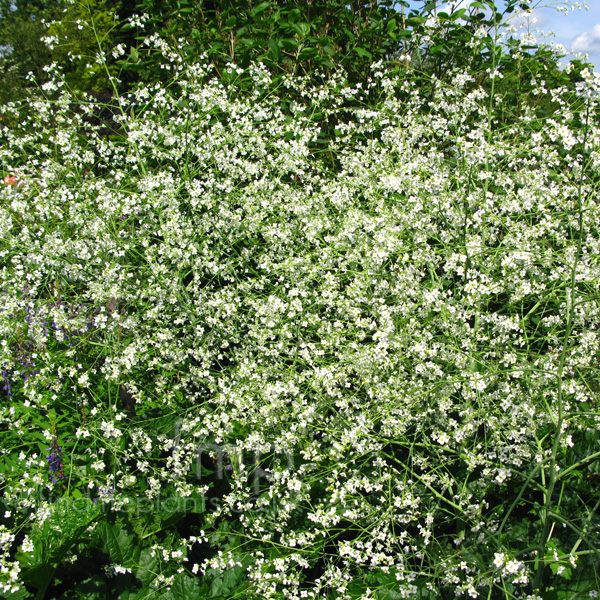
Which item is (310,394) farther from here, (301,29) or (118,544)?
(301,29)

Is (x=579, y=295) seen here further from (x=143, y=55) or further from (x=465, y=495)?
(x=143, y=55)

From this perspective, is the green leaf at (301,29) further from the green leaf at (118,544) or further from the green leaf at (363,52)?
the green leaf at (118,544)

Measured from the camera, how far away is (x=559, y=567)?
234 centimetres

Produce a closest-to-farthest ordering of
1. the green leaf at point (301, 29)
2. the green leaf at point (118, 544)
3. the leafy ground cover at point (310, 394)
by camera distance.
A: the leafy ground cover at point (310, 394)
the green leaf at point (118, 544)
the green leaf at point (301, 29)

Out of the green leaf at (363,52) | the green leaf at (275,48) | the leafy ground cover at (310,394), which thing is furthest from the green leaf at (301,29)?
the leafy ground cover at (310,394)

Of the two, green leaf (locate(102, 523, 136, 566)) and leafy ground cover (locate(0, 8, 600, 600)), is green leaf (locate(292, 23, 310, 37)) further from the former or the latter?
green leaf (locate(102, 523, 136, 566))

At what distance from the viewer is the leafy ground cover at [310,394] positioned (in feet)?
8.41

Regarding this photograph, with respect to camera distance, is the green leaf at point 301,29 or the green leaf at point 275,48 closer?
the green leaf at point 301,29

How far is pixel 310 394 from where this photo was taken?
10.0ft

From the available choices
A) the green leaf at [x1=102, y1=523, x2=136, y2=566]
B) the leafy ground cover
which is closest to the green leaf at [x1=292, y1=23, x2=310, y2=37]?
the leafy ground cover

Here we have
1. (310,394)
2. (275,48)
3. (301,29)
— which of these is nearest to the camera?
(310,394)

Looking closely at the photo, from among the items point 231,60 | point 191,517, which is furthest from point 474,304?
point 231,60

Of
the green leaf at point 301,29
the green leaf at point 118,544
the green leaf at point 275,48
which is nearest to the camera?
the green leaf at point 118,544

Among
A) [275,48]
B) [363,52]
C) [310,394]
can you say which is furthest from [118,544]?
[363,52]
